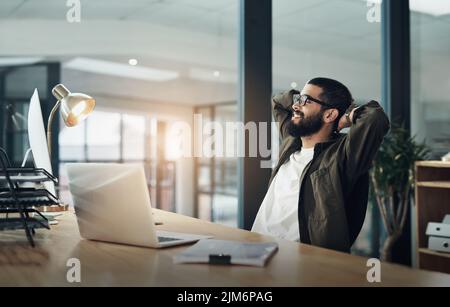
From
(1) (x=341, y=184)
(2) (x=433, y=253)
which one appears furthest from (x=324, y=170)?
(2) (x=433, y=253)

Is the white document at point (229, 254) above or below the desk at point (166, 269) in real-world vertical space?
above

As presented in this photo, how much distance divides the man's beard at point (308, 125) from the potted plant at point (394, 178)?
1.45 metres

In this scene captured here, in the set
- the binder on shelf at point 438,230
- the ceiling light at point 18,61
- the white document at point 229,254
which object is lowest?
the binder on shelf at point 438,230

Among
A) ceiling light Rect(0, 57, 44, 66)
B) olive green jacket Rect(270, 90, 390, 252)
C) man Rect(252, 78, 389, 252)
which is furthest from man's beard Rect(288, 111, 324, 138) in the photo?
ceiling light Rect(0, 57, 44, 66)

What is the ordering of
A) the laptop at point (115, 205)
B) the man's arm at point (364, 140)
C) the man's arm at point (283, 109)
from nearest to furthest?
1. the laptop at point (115, 205)
2. the man's arm at point (364, 140)
3. the man's arm at point (283, 109)

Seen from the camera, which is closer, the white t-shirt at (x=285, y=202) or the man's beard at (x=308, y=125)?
the white t-shirt at (x=285, y=202)

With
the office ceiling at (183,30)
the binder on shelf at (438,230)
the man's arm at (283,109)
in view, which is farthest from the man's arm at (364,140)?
the binder on shelf at (438,230)

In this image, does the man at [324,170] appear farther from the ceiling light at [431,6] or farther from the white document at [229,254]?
the ceiling light at [431,6]

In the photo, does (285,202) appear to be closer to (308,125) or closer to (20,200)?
(308,125)

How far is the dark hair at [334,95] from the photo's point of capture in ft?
7.45

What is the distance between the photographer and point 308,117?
2270 mm

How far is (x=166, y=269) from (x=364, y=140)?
3.78 ft
